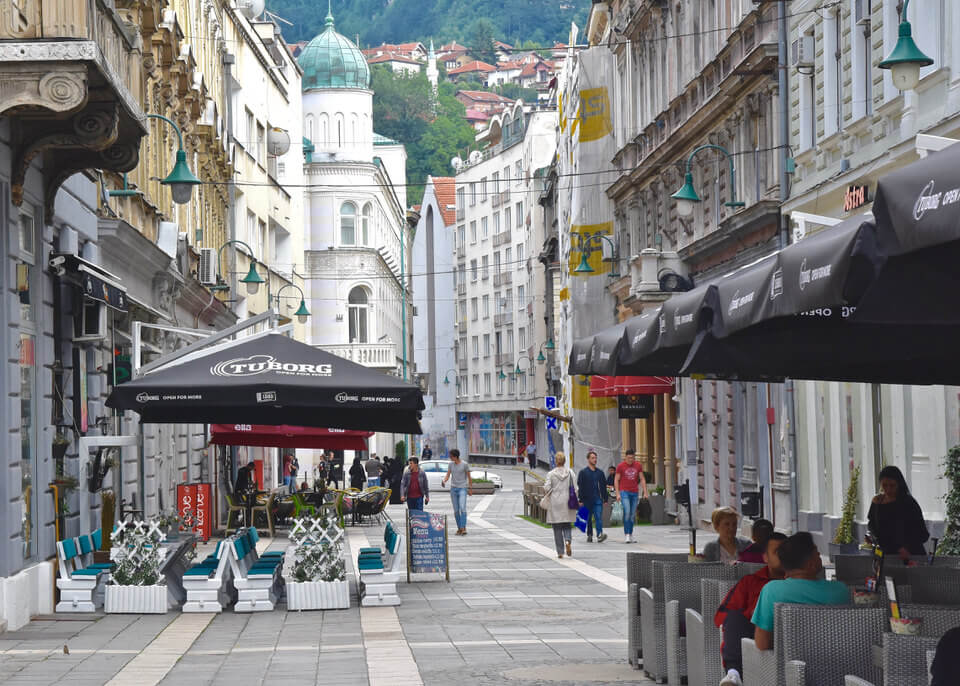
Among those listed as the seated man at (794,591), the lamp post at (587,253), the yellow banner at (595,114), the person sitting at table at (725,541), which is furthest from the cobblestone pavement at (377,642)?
the yellow banner at (595,114)

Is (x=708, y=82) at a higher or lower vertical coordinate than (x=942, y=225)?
higher

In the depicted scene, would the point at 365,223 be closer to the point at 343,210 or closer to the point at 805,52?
the point at 343,210

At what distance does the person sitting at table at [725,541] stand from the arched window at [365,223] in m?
64.4

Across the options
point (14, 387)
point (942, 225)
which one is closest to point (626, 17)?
point (14, 387)

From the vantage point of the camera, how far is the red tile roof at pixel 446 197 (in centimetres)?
12244

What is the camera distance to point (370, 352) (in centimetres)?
7256

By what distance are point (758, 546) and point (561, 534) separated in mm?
14234

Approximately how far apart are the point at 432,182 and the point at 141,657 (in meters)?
109

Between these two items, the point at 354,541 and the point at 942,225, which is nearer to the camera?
the point at 942,225

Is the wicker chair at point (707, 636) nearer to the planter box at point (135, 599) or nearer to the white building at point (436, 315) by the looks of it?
the planter box at point (135, 599)

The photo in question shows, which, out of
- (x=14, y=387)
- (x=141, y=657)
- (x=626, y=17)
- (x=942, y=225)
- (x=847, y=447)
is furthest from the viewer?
(x=626, y=17)

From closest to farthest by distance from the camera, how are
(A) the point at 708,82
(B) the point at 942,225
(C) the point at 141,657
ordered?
1. (B) the point at 942,225
2. (C) the point at 141,657
3. (A) the point at 708,82

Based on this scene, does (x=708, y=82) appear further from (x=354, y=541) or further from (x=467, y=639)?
(x=467, y=639)

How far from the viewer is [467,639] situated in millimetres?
15008
